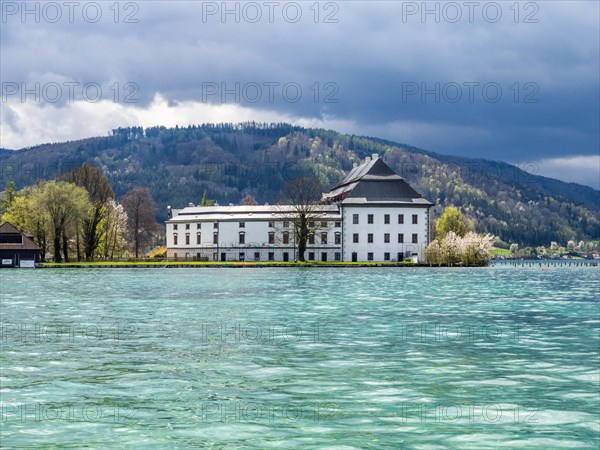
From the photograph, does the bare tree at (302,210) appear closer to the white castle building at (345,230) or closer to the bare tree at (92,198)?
the white castle building at (345,230)

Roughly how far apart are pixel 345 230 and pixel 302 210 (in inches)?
347

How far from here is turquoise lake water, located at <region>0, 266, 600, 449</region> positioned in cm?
1011

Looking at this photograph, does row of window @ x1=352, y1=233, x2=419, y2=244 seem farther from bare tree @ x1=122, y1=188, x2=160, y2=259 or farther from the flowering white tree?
bare tree @ x1=122, y1=188, x2=160, y2=259

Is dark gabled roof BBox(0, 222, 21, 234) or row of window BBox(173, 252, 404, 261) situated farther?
row of window BBox(173, 252, 404, 261)

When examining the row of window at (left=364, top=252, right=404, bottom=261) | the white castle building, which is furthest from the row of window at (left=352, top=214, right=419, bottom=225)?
the row of window at (left=364, top=252, right=404, bottom=261)

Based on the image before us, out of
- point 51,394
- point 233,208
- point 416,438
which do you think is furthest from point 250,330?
point 233,208

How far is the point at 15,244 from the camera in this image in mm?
93750

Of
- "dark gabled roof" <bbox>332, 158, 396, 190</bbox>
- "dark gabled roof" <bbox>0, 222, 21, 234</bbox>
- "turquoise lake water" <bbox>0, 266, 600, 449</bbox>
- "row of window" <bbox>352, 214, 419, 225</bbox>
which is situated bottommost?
"turquoise lake water" <bbox>0, 266, 600, 449</bbox>

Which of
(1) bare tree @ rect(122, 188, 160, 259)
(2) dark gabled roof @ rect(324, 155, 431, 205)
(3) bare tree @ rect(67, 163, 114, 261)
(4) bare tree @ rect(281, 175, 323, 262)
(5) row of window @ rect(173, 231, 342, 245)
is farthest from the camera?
(1) bare tree @ rect(122, 188, 160, 259)

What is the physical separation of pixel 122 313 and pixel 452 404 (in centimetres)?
1861

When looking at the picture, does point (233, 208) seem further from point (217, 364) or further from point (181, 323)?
point (217, 364)

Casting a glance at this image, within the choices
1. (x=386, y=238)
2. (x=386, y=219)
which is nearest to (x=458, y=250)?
(x=386, y=238)

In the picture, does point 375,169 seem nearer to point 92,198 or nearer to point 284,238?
point 284,238

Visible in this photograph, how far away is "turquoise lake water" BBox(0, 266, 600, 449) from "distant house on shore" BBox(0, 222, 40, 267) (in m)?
70.4
